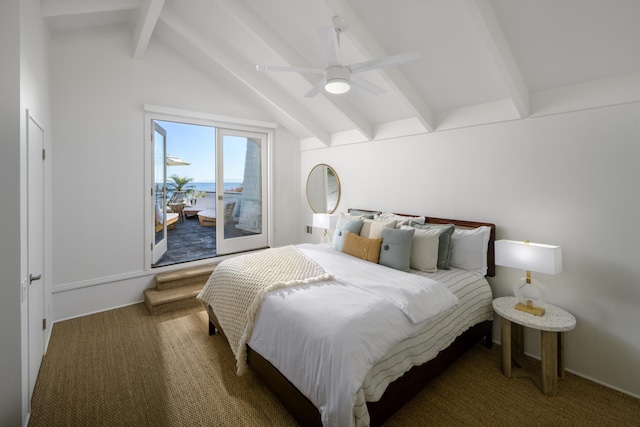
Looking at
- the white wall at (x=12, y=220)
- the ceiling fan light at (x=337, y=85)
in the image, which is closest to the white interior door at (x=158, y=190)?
the white wall at (x=12, y=220)

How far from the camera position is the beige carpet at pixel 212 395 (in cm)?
185

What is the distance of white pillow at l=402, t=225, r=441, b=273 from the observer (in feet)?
8.63

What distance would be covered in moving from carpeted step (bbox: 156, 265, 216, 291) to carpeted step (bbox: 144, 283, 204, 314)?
2.2 inches

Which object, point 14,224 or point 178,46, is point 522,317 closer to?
point 14,224

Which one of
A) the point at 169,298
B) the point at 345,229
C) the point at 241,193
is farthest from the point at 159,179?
the point at 345,229

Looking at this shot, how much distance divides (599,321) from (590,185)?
3.36 feet

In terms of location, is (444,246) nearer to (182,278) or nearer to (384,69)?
(384,69)

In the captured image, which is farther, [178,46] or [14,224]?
[178,46]

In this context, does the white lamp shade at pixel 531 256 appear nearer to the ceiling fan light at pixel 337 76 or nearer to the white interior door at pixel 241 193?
the ceiling fan light at pixel 337 76

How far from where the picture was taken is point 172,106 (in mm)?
3801

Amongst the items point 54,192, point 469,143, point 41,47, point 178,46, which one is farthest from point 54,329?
point 469,143

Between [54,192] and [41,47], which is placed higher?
[41,47]

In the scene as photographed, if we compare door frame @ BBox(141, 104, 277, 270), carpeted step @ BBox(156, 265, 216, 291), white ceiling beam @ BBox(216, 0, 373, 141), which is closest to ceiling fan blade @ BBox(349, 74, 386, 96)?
white ceiling beam @ BBox(216, 0, 373, 141)

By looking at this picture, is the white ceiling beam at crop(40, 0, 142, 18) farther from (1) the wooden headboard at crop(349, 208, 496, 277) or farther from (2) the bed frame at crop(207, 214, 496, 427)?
(1) the wooden headboard at crop(349, 208, 496, 277)
